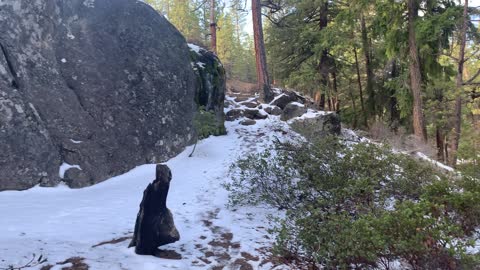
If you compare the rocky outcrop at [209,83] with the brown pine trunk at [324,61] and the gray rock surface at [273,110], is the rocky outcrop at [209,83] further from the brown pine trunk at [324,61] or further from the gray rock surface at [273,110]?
the brown pine trunk at [324,61]

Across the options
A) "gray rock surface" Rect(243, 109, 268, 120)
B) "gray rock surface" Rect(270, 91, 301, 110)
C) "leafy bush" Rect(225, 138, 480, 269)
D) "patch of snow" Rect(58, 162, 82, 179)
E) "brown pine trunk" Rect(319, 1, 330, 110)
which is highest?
"brown pine trunk" Rect(319, 1, 330, 110)

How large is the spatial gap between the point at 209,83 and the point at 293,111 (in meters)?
3.85

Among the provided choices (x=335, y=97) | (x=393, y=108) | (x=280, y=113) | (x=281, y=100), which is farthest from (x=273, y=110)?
(x=393, y=108)

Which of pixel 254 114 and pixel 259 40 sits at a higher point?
pixel 259 40

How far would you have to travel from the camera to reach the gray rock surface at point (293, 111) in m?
14.8

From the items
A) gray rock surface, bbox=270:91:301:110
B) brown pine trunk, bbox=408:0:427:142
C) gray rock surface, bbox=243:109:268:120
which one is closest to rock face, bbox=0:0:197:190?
gray rock surface, bbox=243:109:268:120

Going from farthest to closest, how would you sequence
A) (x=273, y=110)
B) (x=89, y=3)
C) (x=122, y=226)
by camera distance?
(x=273, y=110)
(x=89, y=3)
(x=122, y=226)

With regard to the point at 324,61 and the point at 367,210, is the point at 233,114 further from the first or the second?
the point at 367,210

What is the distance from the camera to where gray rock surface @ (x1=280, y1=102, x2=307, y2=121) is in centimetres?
1477

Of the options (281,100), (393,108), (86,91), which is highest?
(86,91)

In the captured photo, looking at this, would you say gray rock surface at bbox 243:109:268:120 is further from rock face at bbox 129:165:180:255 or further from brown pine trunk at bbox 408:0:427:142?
rock face at bbox 129:165:180:255

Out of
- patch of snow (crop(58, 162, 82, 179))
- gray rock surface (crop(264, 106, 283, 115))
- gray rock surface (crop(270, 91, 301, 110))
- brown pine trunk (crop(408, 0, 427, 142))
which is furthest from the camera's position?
gray rock surface (crop(270, 91, 301, 110))

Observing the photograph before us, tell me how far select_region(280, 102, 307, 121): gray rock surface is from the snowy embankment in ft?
21.2

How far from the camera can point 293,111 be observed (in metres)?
15.0
